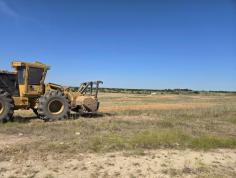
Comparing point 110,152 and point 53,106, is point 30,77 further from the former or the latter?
point 110,152

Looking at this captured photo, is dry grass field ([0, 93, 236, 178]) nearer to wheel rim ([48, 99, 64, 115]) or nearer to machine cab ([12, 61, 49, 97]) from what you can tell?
wheel rim ([48, 99, 64, 115])

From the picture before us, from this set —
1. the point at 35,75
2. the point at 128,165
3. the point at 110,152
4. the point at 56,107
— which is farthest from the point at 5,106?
the point at 128,165

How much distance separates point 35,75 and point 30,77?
0.91 feet

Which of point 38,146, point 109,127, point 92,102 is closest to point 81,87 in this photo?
point 92,102

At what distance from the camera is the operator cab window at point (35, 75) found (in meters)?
14.5

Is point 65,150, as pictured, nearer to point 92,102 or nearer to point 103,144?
point 103,144

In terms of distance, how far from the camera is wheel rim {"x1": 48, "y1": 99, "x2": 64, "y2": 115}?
14570 mm

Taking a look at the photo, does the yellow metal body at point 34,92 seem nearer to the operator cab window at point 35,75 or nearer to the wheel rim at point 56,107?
the operator cab window at point 35,75

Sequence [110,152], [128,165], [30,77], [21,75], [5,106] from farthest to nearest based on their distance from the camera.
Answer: [30,77]
[21,75]
[5,106]
[110,152]
[128,165]

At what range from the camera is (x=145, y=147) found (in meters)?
9.05

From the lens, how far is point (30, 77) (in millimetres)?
14477

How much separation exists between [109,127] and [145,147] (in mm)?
3461

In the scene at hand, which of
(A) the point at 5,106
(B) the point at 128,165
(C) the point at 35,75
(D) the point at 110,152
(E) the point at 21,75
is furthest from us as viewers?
(C) the point at 35,75

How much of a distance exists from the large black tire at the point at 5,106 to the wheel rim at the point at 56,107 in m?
1.83
